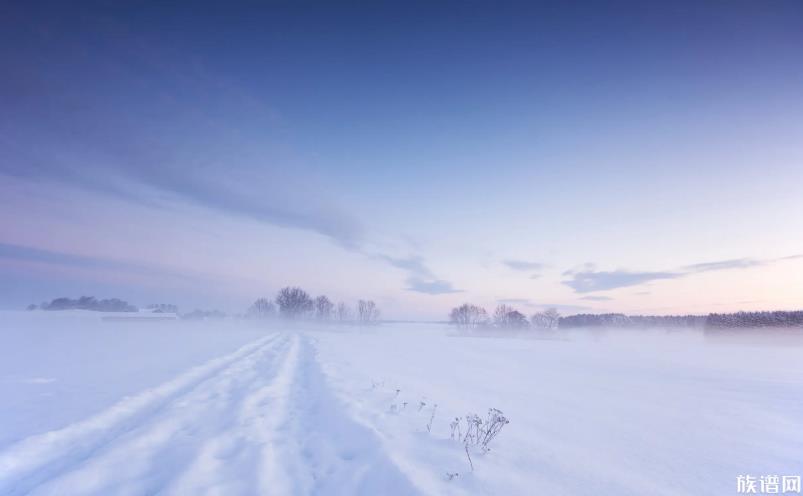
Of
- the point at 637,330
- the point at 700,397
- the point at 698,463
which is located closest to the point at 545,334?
the point at 637,330

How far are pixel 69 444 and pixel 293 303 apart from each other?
400ft

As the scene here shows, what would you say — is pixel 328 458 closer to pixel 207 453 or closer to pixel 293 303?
pixel 207 453

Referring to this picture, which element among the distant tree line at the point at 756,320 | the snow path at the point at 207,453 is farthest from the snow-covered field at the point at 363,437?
the distant tree line at the point at 756,320

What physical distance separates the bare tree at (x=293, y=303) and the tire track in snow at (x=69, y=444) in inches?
4632

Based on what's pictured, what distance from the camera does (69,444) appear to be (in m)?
5.73

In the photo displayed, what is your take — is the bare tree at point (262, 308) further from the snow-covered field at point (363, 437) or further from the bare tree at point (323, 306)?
the snow-covered field at point (363, 437)

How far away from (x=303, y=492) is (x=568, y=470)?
3686 mm

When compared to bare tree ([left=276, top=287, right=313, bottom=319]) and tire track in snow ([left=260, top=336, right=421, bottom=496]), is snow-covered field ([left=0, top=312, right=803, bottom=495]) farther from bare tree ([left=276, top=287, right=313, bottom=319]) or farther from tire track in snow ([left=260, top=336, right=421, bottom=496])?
bare tree ([left=276, top=287, right=313, bottom=319])

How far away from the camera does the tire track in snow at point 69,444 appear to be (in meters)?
4.57

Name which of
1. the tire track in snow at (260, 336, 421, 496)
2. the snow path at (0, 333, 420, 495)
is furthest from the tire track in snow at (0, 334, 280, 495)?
the tire track in snow at (260, 336, 421, 496)

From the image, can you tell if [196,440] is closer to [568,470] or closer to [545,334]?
[568,470]

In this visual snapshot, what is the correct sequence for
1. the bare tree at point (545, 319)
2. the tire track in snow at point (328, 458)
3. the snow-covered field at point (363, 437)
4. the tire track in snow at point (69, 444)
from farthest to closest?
the bare tree at point (545, 319) < the tire track in snow at point (69, 444) < the snow-covered field at point (363, 437) < the tire track in snow at point (328, 458)

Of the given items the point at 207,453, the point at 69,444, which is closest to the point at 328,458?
the point at 207,453

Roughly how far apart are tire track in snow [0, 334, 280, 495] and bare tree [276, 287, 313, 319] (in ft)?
386
